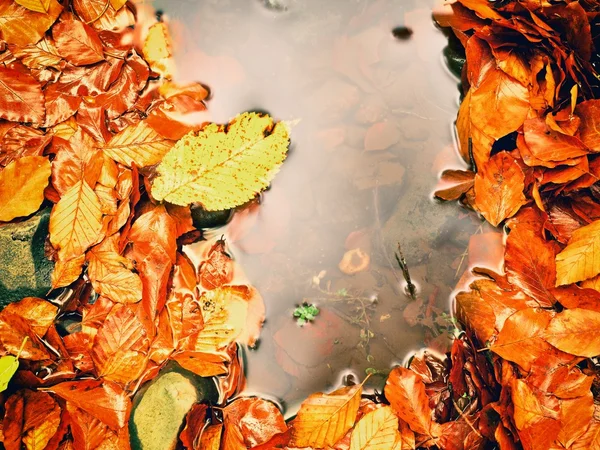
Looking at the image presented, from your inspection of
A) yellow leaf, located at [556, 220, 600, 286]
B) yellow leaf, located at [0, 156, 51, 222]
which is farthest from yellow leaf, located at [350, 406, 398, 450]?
yellow leaf, located at [0, 156, 51, 222]

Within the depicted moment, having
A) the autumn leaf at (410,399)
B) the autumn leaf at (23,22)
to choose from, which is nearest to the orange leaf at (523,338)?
the autumn leaf at (410,399)

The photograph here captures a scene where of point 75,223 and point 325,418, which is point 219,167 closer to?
point 75,223

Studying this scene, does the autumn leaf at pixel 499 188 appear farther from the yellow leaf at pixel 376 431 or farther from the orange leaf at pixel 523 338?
the yellow leaf at pixel 376 431

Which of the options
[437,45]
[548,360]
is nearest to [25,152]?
[437,45]

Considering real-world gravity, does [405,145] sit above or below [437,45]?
below

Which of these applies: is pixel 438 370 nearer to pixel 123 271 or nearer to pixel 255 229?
pixel 255 229
